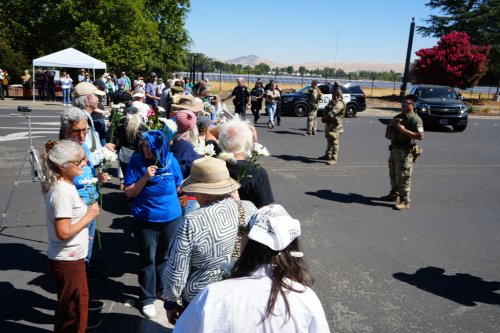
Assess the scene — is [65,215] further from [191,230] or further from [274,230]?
[274,230]

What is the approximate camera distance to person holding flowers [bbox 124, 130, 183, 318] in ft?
11.8

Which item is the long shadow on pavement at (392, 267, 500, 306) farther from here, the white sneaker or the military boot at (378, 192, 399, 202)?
the white sneaker

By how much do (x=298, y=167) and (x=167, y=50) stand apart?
91.7 ft

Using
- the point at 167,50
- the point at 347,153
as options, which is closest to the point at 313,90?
the point at 347,153

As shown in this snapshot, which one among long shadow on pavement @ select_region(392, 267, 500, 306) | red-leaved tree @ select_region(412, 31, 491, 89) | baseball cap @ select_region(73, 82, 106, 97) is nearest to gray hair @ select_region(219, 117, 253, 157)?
baseball cap @ select_region(73, 82, 106, 97)

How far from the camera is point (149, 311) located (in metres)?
3.84

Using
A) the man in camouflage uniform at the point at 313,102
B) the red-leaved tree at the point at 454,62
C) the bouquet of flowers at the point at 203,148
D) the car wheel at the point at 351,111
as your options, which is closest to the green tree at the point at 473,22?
the red-leaved tree at the point at 454,62

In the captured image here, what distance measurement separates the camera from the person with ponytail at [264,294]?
1574mm

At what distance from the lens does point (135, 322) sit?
12.4ft

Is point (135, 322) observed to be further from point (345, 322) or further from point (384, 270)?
point (384, 270)

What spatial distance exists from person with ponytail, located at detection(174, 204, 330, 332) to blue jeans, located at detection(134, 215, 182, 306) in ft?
7.09

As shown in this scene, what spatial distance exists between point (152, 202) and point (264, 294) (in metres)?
2.28

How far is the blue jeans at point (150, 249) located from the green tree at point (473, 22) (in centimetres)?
3755

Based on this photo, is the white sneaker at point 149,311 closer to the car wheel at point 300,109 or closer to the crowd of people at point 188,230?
the crowd of people at point 188,230
